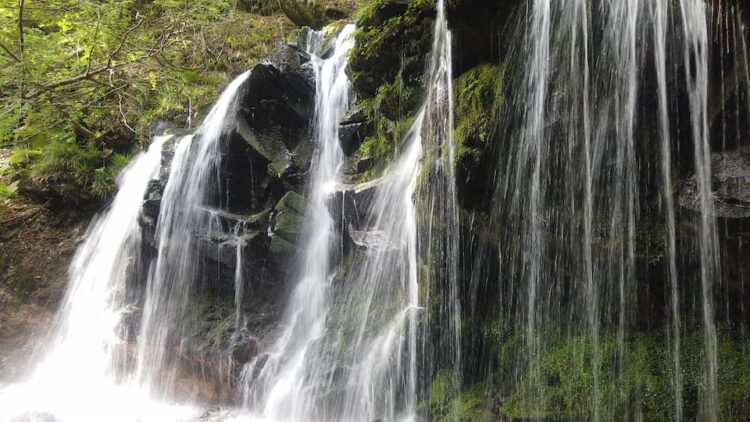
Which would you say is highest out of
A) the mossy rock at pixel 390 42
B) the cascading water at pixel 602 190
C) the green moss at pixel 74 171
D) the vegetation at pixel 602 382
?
the mossy rock at pixel 390 42

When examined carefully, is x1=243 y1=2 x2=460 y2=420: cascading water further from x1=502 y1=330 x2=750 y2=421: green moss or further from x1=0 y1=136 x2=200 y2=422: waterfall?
x1=0 y1=136 x2=200 y2=422: waterfall

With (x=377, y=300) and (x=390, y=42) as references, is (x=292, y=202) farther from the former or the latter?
(x=390, y=42)

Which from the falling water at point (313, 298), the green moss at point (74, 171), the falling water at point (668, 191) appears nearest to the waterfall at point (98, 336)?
the green moss at point (74, 171)

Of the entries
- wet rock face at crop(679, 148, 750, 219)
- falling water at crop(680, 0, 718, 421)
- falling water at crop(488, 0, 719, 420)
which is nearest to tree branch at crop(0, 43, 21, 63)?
falling water at crop(488, 0, 719, 420)

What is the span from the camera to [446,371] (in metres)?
5.07

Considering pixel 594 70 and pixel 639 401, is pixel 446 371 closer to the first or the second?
pixel 639 401

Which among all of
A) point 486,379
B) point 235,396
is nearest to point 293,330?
point 235,396

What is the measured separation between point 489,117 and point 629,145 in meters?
1.28

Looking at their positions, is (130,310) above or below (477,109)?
below

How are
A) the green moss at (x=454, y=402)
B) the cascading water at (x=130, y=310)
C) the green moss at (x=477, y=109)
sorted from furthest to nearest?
the cascading water at (x=130, y=310) < the green moss at (x=477, y=109) < the green moss at (x=454, y=402)

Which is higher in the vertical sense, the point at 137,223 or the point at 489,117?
A: the point at 489,117

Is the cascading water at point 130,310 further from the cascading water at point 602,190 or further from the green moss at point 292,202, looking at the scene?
the cascading water at point 602,190

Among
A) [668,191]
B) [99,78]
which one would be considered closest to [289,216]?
[668,191]

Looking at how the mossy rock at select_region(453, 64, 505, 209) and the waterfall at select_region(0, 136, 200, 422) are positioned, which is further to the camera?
the waterfall at select_region(0, 136, 200, 422)
